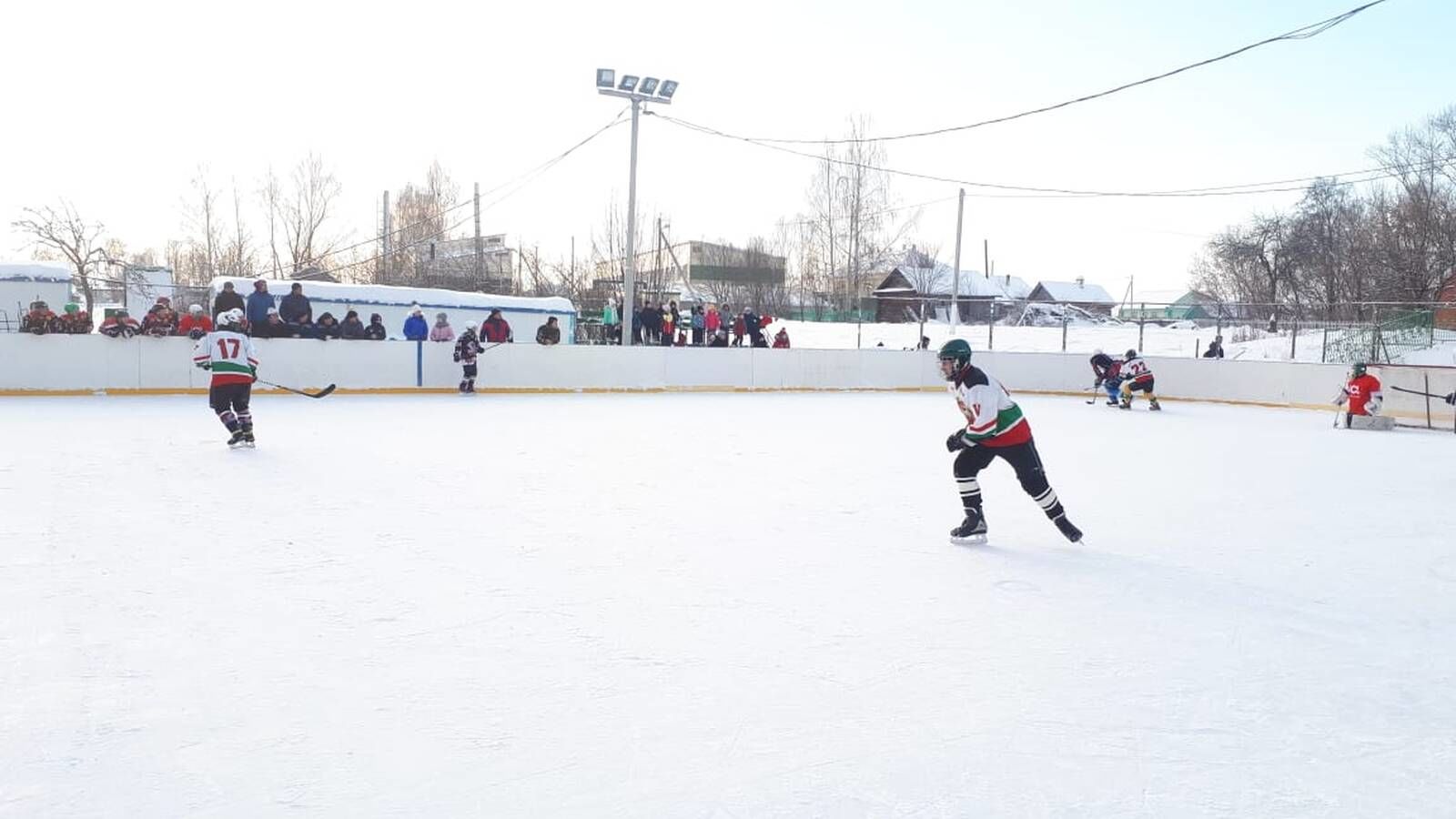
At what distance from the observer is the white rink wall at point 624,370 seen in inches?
525

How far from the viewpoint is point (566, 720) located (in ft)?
9.77

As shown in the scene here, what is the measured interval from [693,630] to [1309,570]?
3.48 m

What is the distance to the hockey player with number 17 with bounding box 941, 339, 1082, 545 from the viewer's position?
5613mm

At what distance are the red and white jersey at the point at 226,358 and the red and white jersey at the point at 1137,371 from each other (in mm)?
13219

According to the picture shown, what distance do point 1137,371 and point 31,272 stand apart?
22567 mm

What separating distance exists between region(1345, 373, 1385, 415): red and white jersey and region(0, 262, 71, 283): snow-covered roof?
24.8 m

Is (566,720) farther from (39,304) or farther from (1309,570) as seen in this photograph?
(39,304)

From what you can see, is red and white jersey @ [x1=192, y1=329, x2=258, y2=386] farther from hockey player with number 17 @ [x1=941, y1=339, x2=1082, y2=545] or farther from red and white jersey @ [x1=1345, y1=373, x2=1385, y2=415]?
red and white jersey @ [x1=1345, y1=373, x2=1385, y2=415]

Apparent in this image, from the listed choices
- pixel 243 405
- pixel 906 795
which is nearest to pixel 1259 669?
pixel 906 795

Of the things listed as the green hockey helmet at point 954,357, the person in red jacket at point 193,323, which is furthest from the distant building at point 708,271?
the green hockey helmet at point 954,357

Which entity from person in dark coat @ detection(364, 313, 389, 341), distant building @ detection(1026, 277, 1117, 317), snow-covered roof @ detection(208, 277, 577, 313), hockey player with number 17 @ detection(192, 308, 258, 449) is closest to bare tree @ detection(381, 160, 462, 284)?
snow-covered roof @ detection(208, 277, 577, 313)

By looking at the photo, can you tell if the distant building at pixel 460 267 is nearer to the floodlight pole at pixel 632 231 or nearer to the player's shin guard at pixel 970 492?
the floodlight pole at pixel 632 231

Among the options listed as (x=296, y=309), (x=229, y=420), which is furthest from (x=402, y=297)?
(x=229, y=420)

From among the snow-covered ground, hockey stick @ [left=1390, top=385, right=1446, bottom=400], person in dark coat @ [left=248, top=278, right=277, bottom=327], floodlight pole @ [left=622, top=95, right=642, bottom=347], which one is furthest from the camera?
the snow-covered ground
